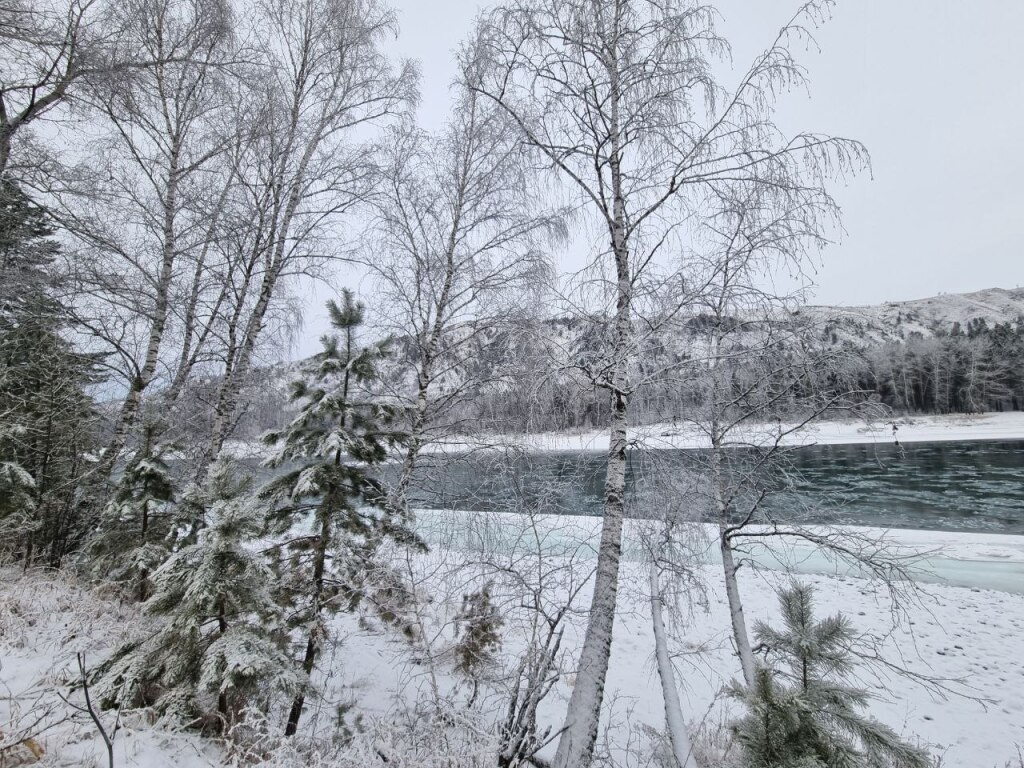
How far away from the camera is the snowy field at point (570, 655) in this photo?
302 cm

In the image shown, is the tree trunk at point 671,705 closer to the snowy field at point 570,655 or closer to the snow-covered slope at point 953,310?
the snowy field at point 570,655

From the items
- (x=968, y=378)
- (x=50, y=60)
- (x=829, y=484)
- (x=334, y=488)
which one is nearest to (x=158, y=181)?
(x=50, y=60)

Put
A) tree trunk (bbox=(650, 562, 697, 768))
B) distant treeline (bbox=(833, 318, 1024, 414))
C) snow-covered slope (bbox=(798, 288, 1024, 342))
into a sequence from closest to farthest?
1. tree trunk (bbox=(650, 562, 697, 768))
2. distant treeline (bbox=(833, 318, 1024, 414))
3. snow-covered slope (bbox=(798, 288, 1024, 342))

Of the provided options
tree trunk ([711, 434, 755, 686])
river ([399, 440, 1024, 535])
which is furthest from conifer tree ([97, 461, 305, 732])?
tree trunk ([711, 434, 755, 686])

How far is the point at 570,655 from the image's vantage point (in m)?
6.27

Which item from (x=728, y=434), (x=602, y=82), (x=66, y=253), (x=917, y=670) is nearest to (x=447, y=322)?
(x=602, y=82)

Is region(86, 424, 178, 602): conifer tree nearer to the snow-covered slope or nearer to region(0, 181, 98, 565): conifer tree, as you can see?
region(0, 181, 98, 565): conifer tree

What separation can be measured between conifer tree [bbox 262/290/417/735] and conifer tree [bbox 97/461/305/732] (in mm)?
780

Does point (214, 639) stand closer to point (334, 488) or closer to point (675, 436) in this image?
point (334, 488)

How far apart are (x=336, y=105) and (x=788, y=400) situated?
27.7 ft

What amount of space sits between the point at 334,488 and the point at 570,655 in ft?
14.1

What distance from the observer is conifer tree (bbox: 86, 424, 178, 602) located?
505cm

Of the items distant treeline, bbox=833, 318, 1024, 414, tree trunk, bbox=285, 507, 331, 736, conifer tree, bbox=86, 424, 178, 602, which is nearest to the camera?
tree trunk, bbox=285, 507, 331, 736

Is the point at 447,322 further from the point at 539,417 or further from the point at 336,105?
the point at 336,105
